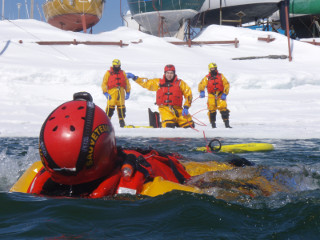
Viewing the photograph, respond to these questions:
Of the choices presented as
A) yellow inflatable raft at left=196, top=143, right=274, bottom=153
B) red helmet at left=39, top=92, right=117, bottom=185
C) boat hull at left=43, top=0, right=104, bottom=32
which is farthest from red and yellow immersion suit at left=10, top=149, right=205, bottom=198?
boat hull at left=43, top=0, right=104, bottom=32

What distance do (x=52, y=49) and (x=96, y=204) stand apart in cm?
1725

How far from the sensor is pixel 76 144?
2.76 meters

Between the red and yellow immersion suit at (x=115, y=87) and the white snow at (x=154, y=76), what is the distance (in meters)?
0.91

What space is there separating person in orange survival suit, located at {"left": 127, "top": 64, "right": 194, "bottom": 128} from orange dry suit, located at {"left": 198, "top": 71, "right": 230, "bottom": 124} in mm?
1180

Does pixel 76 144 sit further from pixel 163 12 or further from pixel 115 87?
pixel 163 12

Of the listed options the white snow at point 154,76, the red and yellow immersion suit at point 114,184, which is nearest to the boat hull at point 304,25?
the white snow at point 154,76

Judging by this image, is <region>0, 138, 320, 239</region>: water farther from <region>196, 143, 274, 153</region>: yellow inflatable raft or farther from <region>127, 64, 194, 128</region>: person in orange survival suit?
<region>127, 64, 194, 128</region>: person in orange survival suit

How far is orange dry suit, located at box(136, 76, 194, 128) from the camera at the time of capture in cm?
904

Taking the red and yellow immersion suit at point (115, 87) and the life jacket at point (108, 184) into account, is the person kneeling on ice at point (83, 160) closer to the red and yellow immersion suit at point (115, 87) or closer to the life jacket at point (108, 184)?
the life jacket at point (108, 184)

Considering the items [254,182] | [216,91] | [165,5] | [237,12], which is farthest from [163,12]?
[254,182]

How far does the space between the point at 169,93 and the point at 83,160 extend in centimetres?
634

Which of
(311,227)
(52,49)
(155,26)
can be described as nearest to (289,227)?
(311,227)

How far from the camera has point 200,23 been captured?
31.3 metres

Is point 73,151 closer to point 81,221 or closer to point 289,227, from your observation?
point 81,221
